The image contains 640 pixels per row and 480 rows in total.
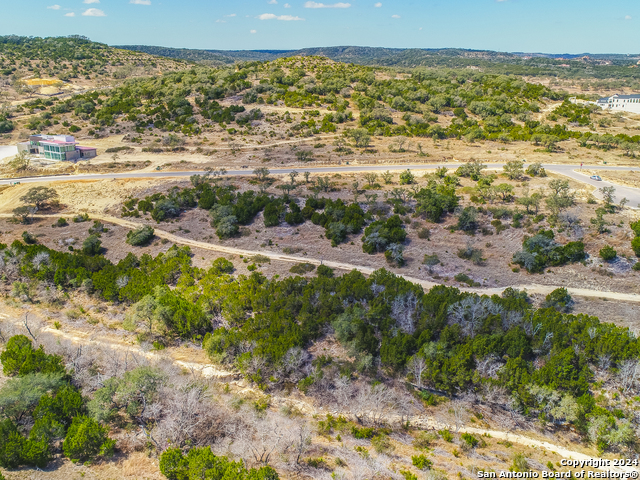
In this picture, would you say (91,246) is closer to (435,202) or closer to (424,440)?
(424,440)

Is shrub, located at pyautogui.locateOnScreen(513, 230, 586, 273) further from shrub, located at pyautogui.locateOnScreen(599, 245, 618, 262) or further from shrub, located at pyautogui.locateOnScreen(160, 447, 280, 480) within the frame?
shrub, located at pyautogui.locateOnScreen(160, 447, 280, 480)

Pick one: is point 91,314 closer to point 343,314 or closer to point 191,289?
point 191,289

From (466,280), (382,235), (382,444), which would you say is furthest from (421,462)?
(382,235)

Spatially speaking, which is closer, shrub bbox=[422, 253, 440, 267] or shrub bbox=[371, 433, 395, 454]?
shrub bbox=[371, 433, 395, 454]

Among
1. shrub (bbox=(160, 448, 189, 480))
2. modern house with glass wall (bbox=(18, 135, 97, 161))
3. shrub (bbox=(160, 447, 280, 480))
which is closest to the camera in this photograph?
shrub (bbox=(160, 447, 280, 480))

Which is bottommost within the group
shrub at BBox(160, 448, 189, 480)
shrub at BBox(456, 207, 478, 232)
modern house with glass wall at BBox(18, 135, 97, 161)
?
→ shrub at BBox(160, 448, 189, 480)

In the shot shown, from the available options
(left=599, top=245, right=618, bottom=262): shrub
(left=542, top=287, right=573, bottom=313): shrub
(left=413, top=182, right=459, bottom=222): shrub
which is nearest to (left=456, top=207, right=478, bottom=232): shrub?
(left=413, top=182, right=459, bottom=222): shrub

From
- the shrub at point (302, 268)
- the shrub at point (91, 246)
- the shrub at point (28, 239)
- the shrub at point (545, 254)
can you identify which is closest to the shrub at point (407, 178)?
the shrub at point (545, 254)

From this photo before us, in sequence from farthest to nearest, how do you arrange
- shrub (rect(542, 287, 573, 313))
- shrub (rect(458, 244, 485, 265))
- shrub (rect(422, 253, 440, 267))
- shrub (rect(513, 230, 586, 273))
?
shrub (rect(458, 244, 485, 265))
shrub (rect(422, 253, 440, 267))
shrub (rect(513, 230, 586, 273))
shrub (rect(542, 287, 573, 313))
